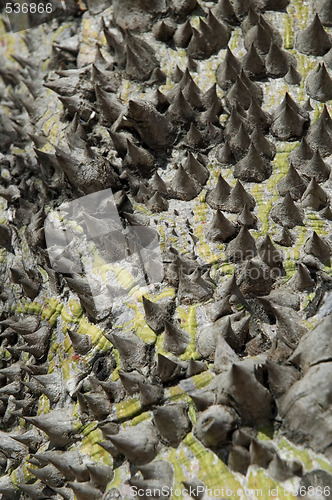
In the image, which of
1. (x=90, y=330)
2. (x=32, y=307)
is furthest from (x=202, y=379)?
(x=32, y=307)

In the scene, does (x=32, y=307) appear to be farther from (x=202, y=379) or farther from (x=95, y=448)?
(x=202, y=379)

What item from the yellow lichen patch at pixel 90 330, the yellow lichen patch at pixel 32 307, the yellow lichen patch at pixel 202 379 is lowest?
the yellow lichen patch at pixel 32 307

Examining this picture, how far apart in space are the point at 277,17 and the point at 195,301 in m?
2.45

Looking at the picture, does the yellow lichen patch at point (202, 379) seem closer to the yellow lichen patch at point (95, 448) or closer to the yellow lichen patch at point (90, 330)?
the yellow lichen patch at point (95, 448)

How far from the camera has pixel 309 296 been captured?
2809 mm

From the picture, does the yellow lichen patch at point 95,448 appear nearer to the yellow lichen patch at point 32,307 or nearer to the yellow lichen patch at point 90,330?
the yellow lichen patch at point 90,330

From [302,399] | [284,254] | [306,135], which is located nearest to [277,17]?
[306,135]

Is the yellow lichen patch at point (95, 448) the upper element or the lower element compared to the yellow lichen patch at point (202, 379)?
lower

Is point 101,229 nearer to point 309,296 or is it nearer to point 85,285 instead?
point 85,285

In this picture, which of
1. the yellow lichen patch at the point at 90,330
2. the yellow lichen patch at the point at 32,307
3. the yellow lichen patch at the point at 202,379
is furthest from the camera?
the yellow lichen patch at the point at 32,307

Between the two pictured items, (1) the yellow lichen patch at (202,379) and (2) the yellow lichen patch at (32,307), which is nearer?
(1) the yellow lichen patch at (202,379)

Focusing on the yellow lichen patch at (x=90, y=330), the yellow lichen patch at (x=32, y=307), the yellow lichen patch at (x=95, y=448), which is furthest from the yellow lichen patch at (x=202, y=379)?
the yellow lichen patch at (x=32, y=307)

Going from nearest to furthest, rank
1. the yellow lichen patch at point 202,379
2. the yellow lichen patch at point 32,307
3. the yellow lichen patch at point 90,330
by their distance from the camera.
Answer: the yellow lichen patch at point 202,379 < the yellow lichen patch at point 90,330 < the yellow lichen patch at point 32,307

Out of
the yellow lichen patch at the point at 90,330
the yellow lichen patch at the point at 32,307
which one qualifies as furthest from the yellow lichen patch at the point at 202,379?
the yellow lichen patch at the point at 32,307
